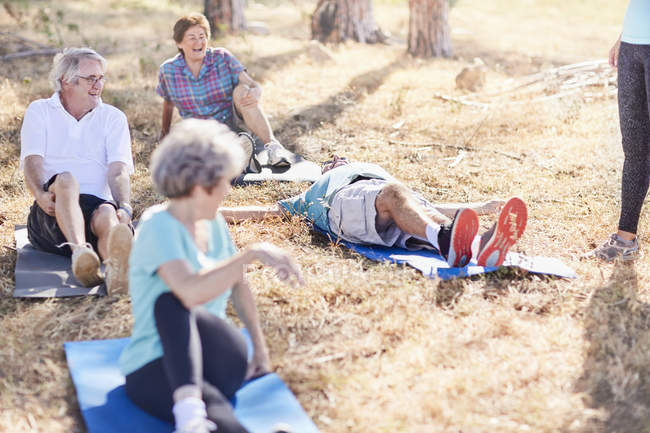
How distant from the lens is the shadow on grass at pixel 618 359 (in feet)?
8.84

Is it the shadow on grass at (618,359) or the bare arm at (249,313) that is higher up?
the bare arm at (249,313)

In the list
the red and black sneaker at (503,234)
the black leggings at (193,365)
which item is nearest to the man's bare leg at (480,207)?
the red and black sneaker at (503,234)

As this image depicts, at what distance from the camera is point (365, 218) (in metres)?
4.16

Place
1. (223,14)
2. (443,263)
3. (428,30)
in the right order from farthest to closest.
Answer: (223,14) < (428,30) < (443,263)

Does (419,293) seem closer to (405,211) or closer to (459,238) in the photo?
(459,238)

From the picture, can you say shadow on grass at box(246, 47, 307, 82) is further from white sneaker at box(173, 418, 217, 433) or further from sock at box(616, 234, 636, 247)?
white sneaker at box(173, 418, 217, 433)

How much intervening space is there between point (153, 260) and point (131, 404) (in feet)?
2.22

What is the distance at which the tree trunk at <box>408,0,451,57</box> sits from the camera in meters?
10.5

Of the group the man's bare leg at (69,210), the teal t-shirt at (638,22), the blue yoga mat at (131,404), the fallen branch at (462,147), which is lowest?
the blue yoga mat at (131,404)

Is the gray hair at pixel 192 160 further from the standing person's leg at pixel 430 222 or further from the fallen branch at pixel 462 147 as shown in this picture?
the fallen branch at pixel 462 147

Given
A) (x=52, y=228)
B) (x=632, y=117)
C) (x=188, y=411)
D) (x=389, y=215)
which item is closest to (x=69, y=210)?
(x=52, y=228)

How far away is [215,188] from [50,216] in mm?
1930

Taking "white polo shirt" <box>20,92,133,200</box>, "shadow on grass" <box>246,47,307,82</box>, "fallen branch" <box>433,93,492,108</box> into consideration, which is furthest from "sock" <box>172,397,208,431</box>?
"shadow on grass" <box>246,47,307,82</box>

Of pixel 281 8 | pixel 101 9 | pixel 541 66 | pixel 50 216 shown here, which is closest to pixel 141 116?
pixel 50 216
